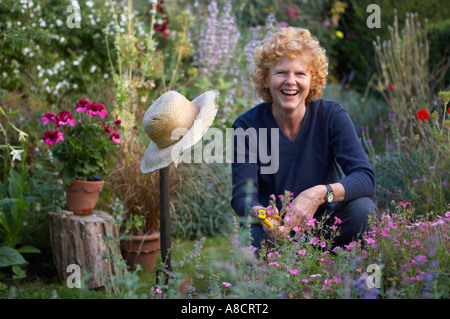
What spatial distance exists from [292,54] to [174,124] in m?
0.76

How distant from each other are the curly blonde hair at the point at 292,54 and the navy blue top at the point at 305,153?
141 mm

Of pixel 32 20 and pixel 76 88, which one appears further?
pixel 76 88

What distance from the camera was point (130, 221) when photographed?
11.2 feet

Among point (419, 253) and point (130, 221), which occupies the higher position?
point (419, 253)

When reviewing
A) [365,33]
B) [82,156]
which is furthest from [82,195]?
[365,33]

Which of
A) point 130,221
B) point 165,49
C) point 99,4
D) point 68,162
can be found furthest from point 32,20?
point 130,221

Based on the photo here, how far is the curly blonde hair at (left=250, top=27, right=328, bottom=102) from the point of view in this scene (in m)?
2.75

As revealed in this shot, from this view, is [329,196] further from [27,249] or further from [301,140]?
[27,249]

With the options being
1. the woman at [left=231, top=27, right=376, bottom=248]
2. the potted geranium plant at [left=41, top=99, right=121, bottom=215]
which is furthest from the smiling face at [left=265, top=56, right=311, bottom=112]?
the potted geranium plant at [left=41, top=99, right=121, bottom=215]

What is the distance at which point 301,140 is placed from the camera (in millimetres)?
2848

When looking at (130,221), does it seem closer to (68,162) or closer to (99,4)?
(68,162)

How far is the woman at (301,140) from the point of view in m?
2.65

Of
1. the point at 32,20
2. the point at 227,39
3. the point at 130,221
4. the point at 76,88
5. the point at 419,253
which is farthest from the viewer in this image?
the point at 227,39

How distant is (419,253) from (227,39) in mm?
4213
